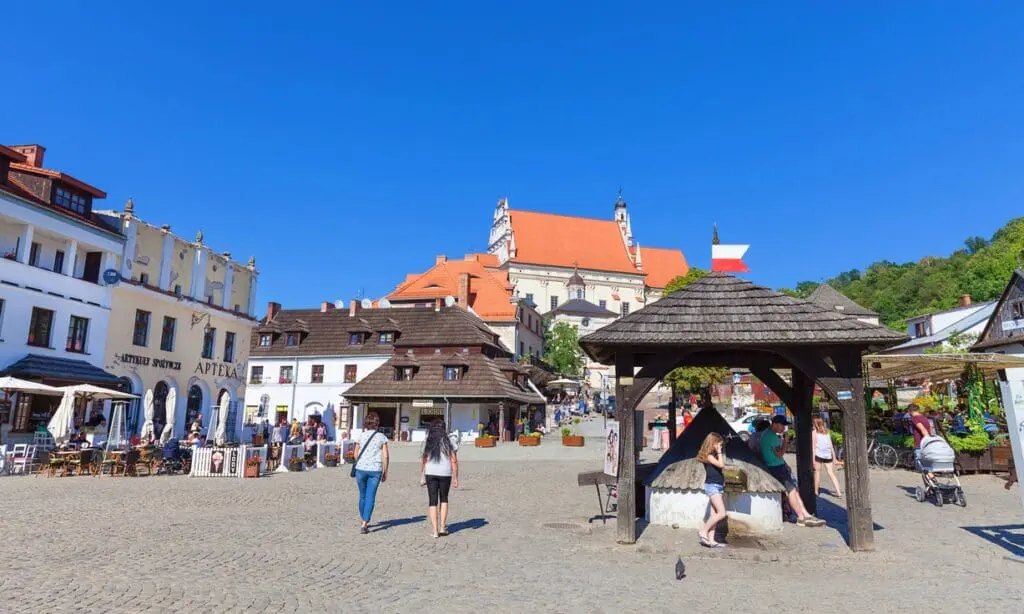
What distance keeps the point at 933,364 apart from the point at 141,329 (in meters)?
31.9

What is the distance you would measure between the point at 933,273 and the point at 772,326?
363 feet

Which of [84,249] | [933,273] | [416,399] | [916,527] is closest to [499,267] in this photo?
[416,399]

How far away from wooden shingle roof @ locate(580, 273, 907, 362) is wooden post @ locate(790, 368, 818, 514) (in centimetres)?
215

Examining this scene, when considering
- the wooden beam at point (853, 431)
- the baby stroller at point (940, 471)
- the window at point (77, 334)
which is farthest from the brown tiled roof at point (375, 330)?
the wooden beam at point (853, 431)

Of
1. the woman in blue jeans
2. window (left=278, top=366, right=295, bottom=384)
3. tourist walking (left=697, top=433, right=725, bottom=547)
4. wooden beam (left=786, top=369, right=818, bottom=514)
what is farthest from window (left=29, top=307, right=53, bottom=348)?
wooden beam (left=786, top=369, right=818, bottom=514)

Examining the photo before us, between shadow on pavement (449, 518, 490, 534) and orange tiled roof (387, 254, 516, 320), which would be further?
orange tiled roof (387, 254, 516, 320)

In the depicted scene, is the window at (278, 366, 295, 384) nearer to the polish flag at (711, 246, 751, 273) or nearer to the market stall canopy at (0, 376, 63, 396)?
the market stall canopy at (0, 376, 63, 396)

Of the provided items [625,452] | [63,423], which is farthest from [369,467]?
[63,423]

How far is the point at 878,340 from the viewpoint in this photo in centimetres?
881

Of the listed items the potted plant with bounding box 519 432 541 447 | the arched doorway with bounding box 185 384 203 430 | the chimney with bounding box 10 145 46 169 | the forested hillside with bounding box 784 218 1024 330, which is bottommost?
the potted plant with bounding box 519 432 541 447

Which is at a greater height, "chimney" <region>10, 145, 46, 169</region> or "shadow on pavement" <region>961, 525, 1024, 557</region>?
"chimney" <region>10, 145, 46, 169</region>

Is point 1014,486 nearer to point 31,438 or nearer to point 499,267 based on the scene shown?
point 31,438

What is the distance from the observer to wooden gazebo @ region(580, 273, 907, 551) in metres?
8.95

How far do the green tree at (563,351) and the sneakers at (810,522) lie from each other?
58.7m
